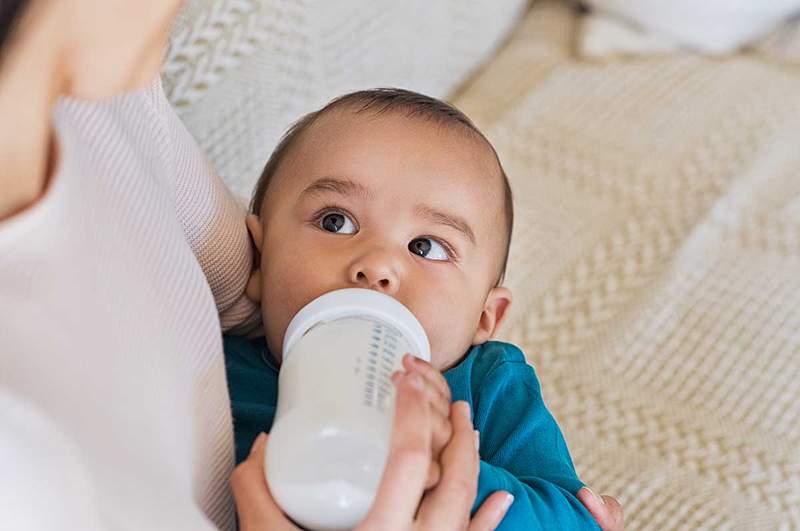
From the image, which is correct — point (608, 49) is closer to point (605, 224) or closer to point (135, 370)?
point (605, 224)

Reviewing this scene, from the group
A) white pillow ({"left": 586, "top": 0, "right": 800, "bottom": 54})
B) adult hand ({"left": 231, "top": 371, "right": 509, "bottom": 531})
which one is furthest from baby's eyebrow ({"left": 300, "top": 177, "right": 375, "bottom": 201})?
white pillow ({"left": 586, "top": 0, "right": 800, "bottom": 54})

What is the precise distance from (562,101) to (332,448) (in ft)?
3.78

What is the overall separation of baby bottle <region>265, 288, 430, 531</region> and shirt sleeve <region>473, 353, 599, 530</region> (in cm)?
16

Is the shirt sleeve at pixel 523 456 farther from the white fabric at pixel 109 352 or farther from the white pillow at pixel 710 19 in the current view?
the white pillow at pixel 710 19

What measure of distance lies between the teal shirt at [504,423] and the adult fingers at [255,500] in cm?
18

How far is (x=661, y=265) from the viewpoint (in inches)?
54.1

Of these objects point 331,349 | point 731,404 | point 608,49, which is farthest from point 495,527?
point 608,49

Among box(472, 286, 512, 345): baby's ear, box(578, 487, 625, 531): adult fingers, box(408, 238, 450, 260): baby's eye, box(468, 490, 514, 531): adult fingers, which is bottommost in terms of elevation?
box(578, 487, 625, 531): adult fingers

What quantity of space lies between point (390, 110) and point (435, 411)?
15.2 inches

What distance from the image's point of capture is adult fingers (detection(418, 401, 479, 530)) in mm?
654

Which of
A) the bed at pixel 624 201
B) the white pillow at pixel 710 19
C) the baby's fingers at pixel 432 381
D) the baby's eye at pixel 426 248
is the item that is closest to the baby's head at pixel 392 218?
the baby's eye at pixel 426 248

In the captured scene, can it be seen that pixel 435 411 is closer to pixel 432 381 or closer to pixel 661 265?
pixel 432 381

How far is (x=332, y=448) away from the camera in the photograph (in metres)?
0.60

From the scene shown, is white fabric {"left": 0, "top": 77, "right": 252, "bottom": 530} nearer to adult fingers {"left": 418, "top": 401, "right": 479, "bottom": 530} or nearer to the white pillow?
adult fingers {"left": 418, "top": 401, "right": 479, "bottom": 530}
